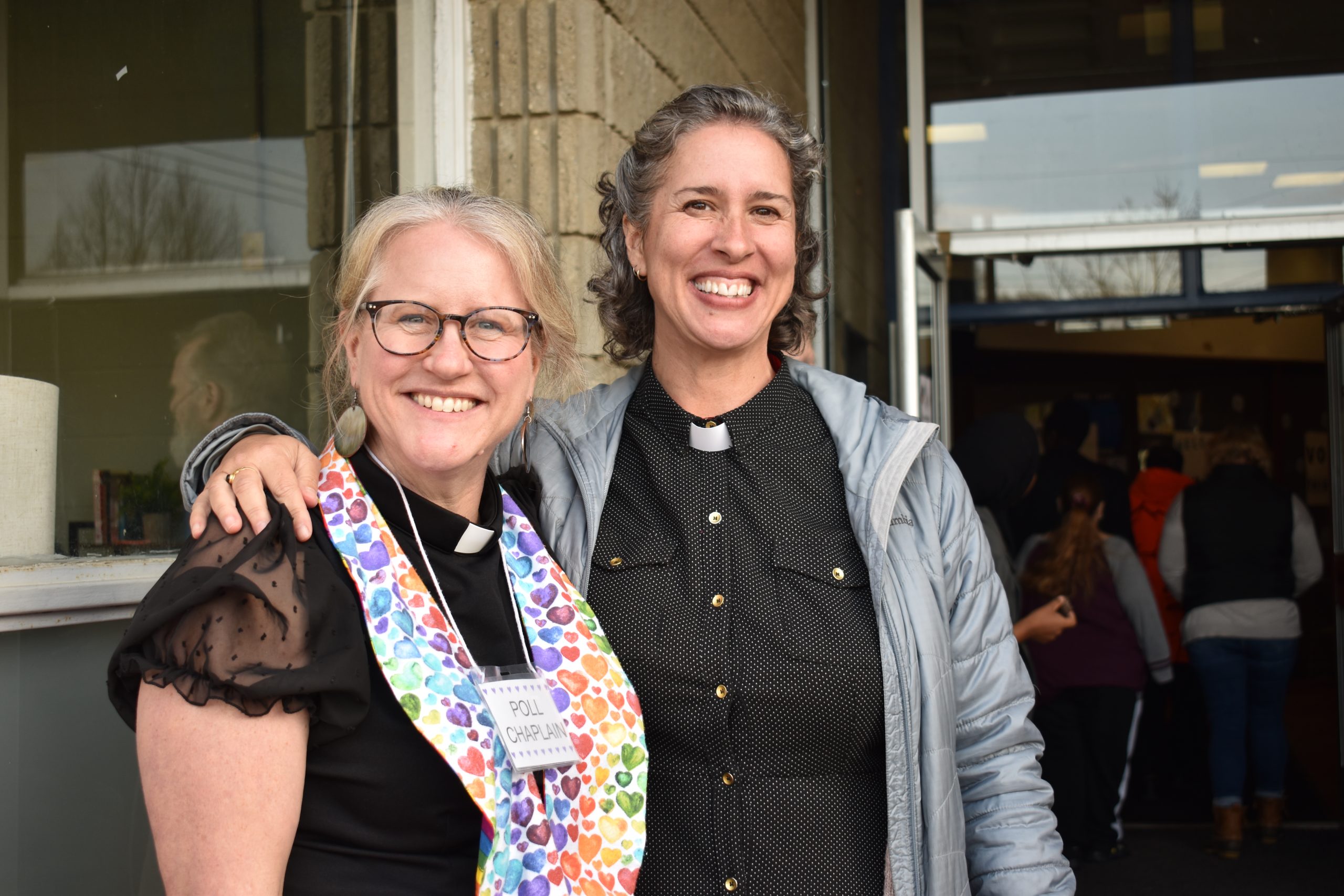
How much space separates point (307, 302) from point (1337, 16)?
18.1ft

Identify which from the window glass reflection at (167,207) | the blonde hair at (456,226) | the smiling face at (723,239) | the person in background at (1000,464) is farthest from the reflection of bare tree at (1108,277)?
the blonde hair at (456,226)

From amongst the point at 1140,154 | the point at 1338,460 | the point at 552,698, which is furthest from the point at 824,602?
the point at 1140,154

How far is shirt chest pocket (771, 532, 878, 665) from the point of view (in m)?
1.68

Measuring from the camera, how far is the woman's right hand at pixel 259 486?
132cm

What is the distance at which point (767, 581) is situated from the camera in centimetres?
173

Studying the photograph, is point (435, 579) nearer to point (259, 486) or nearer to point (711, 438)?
point (259, 486)

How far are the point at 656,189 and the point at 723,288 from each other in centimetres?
21

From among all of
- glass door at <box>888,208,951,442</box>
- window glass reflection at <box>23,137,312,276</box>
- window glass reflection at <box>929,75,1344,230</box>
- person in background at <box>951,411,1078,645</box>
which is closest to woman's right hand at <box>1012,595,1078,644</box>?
person in background at <box>951,411,1078,645</box>

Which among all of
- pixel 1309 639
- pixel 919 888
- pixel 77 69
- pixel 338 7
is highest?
pixel 338 7

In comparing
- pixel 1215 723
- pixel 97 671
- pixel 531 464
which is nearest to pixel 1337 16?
pixel 1215 723

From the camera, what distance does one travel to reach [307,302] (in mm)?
2680

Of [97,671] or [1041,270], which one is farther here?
[1041,270]

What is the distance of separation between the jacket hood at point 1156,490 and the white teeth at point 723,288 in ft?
17.3

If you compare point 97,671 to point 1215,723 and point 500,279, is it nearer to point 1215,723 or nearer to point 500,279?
point 500,279
